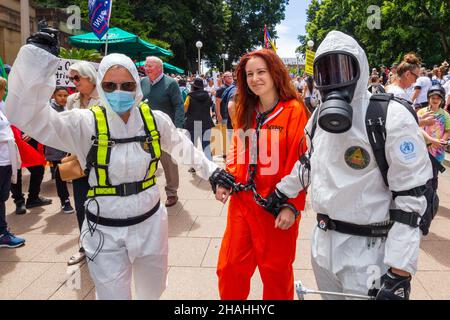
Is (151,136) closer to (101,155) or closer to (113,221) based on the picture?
(101,155)

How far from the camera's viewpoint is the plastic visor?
5.75ft

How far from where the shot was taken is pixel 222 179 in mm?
2527

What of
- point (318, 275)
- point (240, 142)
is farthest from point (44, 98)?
point (318, 275)

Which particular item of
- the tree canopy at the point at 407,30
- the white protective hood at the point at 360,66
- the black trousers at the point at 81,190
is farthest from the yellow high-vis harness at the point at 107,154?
the tree canopy at the point at 407,30

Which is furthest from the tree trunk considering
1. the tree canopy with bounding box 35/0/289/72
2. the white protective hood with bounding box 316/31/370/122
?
the white protective hood with bounding box 316/31/370/122

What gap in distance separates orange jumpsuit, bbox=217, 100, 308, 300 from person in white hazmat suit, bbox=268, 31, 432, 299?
0.49 metres

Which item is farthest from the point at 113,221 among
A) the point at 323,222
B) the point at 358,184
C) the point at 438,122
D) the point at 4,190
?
the point at 438,122

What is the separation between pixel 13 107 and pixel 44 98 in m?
0.15

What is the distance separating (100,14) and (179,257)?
18.2 feet

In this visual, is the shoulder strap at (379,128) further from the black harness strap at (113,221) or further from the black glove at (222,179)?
the black harness strap at (113,221)

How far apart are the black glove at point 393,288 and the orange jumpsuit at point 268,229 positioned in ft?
2.61

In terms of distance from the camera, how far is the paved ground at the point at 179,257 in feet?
11.1

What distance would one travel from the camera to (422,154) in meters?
1.71

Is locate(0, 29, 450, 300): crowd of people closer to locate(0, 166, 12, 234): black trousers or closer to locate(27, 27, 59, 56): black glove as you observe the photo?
locate(27, 27, 59, 56): black glove
